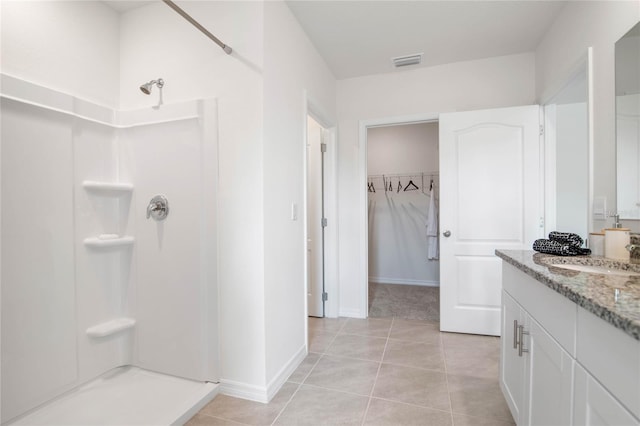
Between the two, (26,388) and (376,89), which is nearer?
(26,388)

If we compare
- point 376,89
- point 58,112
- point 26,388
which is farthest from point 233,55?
point 26,388

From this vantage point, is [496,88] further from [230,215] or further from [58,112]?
[58,112]

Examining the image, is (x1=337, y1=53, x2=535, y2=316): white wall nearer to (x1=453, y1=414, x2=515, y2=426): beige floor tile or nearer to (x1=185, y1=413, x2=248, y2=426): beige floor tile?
(x1=453, y1=414, x2=515, y2=426): beige floor tile

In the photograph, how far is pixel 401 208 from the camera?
4625mm

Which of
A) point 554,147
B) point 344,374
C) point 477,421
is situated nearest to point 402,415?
point 477,421

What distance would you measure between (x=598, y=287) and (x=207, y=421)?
73.3 inches

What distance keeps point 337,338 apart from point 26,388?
206 cm

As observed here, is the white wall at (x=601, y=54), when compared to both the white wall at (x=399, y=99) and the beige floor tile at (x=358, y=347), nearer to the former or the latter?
the white wall at (x=399, y=99)

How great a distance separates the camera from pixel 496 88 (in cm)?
278

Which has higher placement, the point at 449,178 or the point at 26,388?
the point at 449,178

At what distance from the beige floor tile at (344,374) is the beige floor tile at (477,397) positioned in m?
0.51

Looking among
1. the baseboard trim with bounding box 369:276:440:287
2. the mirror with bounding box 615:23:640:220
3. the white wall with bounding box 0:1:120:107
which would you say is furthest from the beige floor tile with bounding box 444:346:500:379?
the white wall with bounding box 0:1:120:107

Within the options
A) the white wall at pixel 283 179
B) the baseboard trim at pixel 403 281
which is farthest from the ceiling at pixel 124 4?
the baseboard trim at pixel 403 281

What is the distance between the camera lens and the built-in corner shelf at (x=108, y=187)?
1.95 meters
